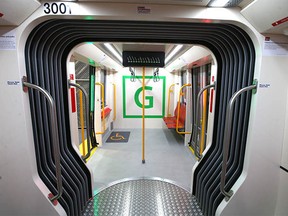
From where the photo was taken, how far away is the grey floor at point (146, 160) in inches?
114

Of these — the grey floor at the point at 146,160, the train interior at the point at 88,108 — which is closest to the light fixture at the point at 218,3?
the train interior at the point at 88,108

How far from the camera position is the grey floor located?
114 inches

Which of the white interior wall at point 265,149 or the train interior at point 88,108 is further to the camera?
the white interior wall at point 265,149

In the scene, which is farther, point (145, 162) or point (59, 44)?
point (145, 162)

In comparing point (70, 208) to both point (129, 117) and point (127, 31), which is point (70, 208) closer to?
Result: point (127, 31)

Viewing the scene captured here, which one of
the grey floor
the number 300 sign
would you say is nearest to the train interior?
the number 300 sign

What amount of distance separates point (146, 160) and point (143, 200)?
148cm

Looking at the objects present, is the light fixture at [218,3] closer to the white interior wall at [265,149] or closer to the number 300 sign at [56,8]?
the white interior wall at [265,149]

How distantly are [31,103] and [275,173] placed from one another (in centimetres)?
220

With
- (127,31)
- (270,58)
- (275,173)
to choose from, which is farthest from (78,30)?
(275,173)

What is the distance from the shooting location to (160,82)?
607cm

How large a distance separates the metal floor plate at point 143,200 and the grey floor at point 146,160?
0.22m

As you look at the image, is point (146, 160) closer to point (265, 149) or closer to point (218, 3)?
point (265, 149)

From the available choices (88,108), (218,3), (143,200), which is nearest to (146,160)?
(143,200)
